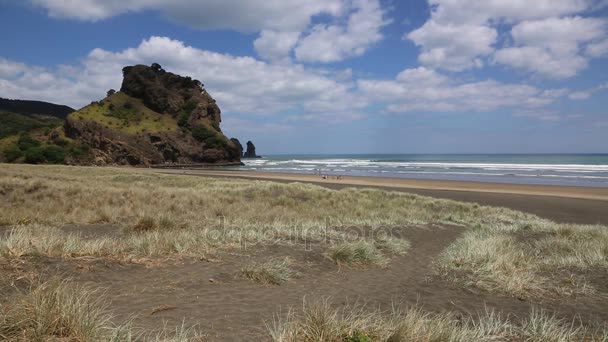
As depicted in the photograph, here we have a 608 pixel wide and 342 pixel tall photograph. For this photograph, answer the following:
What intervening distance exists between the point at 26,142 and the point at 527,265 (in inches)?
3911

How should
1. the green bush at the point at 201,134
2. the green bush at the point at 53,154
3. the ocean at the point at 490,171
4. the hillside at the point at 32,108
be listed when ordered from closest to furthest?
the ocean at the point at 490,171, the green bush at the point at 53,154, the green bush at the point at 201,134, the hillside at the point at 32,108

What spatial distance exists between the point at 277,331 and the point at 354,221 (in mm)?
10920

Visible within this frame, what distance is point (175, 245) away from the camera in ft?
27.7

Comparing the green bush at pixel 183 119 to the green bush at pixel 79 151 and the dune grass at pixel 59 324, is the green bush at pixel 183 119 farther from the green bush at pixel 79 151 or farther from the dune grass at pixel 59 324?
the dune grass at pixel 59 324

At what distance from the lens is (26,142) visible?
278 ft

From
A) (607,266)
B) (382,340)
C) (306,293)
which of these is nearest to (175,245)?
(306,293)

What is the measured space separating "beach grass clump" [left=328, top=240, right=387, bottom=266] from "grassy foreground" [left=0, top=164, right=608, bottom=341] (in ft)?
0.09

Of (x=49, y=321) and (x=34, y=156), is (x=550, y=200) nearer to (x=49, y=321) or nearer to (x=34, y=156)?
(x=49, y=321)

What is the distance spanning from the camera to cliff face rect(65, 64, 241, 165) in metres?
92.9

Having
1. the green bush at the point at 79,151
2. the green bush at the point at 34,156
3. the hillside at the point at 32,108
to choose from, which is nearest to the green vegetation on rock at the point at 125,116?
the green bush at the point at 79,151

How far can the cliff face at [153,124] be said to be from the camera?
305 feet

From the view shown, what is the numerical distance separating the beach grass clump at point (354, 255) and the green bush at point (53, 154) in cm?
8675

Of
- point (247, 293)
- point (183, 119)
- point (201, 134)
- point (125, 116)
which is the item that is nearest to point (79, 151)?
point (125, 116)

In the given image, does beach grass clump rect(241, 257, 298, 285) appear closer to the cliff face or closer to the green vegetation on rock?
the cliff face
